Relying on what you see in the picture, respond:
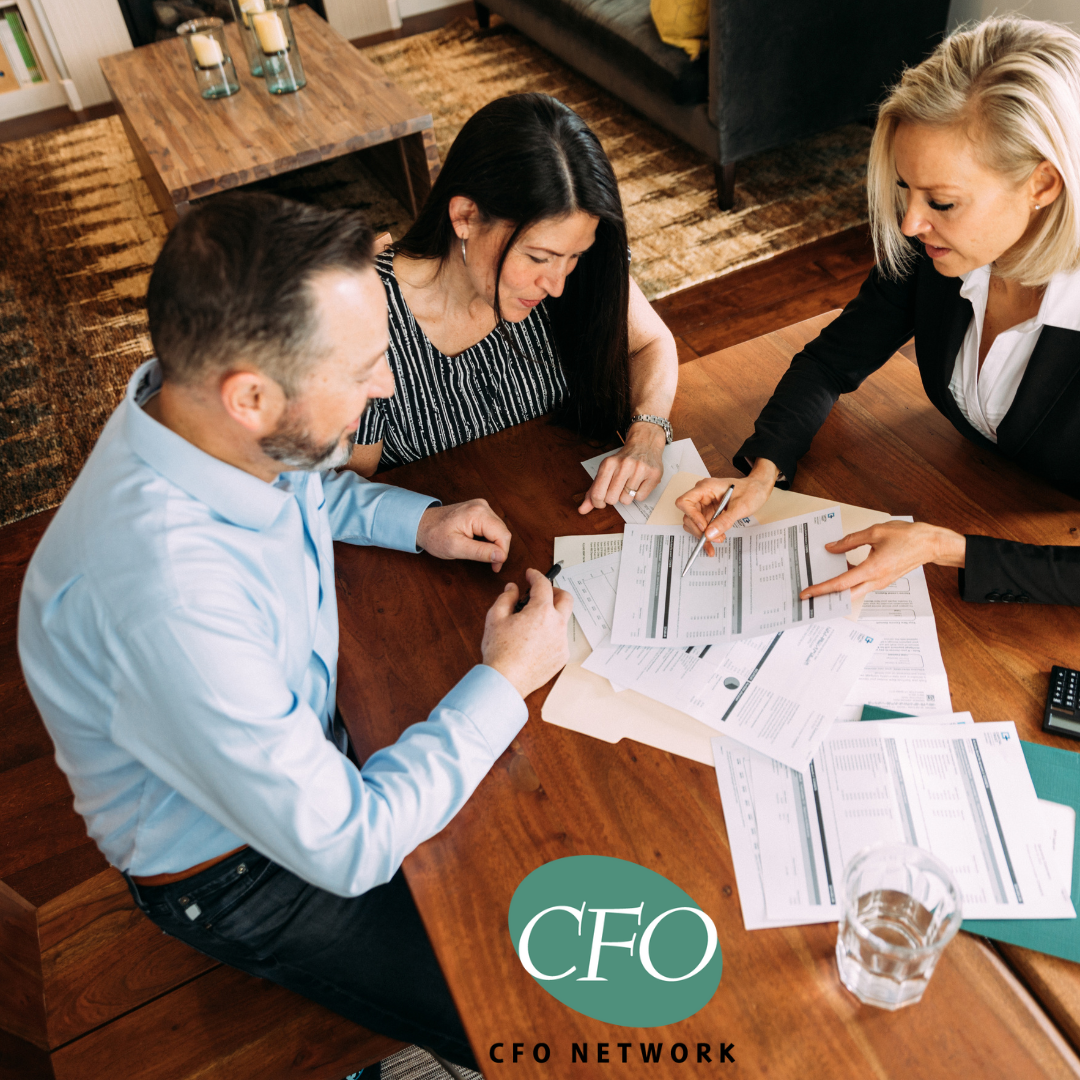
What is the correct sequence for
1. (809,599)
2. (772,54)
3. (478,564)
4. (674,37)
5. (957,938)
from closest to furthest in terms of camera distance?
(957,938), (809,599), (478,564), (772,54), (674,37)

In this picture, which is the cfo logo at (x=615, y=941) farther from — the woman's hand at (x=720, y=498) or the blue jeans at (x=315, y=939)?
the woman's hand at (x=720, y=498)

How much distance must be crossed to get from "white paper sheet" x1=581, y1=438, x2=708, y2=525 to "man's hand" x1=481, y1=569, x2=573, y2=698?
0.21 meters

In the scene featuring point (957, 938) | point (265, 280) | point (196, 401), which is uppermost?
point (265, 280)

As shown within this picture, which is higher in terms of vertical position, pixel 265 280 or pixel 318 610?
pixel 265 280

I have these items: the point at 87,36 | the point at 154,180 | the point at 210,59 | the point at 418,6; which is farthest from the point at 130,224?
the point at 418,6

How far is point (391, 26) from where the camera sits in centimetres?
503

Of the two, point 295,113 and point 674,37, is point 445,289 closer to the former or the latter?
point 295,113

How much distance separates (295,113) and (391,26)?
2429 millimetres

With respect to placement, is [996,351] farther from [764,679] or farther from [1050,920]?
[1050,920]

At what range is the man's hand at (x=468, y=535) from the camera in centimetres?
117

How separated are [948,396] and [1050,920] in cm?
75

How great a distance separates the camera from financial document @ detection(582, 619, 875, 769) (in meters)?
0.95

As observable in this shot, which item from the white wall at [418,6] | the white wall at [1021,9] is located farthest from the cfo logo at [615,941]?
the white wall at [418,6]

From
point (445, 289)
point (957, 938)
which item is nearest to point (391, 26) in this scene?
point (445, 289)
